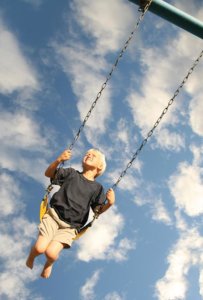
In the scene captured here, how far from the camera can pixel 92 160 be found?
6449 millimetres

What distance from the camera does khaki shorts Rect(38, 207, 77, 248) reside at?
18.8 ft

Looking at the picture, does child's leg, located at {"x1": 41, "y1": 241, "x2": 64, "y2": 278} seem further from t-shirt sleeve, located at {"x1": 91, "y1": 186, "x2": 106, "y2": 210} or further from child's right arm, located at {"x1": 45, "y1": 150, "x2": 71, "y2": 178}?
child's right arm, located at {"x1": 45, "y1": 150, "x2": 71, "y2": 178}

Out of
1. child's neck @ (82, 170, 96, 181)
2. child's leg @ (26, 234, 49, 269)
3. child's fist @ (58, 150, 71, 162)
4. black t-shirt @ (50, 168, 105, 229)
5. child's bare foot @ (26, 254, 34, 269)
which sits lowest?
child's bare foot @ (26, 254, 34, 269)

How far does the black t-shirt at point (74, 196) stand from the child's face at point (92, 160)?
0.21m

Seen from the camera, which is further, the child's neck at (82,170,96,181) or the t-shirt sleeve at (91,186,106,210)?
the child's neck at (82,170,96,181)

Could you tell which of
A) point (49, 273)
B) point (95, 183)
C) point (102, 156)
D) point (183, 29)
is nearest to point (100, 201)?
point (95, 183)

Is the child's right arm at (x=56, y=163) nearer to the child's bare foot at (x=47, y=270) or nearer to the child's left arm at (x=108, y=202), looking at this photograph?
the child's left arm at (x=108, y=202)

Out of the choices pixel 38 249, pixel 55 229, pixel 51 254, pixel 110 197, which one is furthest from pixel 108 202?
pixel 38 249

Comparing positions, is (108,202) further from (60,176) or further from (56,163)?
(56,163)

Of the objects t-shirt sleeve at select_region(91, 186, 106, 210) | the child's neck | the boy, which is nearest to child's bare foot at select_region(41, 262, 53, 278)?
the boy

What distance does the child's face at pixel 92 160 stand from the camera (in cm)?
643

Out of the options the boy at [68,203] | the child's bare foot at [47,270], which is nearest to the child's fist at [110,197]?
the boy at [68,203]

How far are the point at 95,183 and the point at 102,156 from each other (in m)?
0.44

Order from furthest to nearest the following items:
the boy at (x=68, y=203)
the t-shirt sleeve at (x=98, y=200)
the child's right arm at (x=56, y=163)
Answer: the t-shirt sleeve at (x=98, y=200), the child's right arm at (x=56, y=163), the boy at (x=68, y=203)
